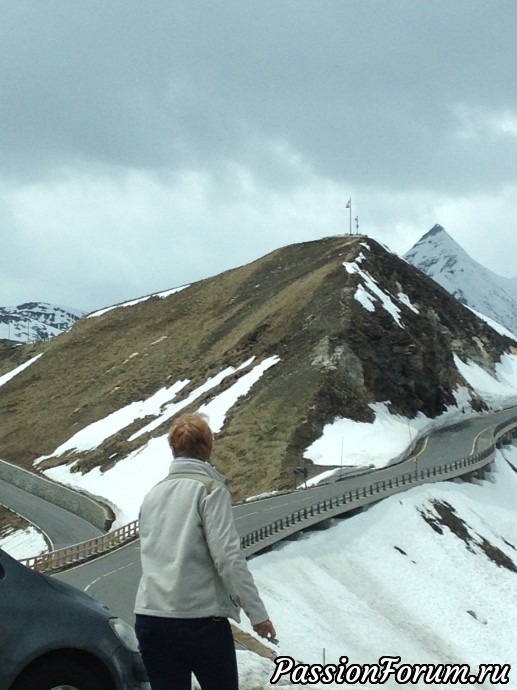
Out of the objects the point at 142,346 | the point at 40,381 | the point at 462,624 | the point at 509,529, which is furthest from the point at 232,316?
the point at 462,624

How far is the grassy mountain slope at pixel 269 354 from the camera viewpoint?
5569 cm

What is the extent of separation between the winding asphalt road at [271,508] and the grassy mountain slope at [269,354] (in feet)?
13.7

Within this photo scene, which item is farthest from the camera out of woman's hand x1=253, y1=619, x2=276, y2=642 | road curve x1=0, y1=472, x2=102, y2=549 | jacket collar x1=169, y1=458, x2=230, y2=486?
road curve x1=0, y1=472, x2=102, y2=549

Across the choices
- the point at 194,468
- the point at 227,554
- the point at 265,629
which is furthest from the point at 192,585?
the point at 194,468

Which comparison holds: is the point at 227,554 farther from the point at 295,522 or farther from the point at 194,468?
the point at 295,522

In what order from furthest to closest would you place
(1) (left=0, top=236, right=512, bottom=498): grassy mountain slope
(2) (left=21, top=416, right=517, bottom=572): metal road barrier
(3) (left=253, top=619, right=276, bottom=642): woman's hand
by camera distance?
(1) (left=0, top=236, right=512, bottom=498): grassy mountain slope, (2) (left=21, top=416, right=517, bottom=572): metal road barrier, (3) (left=253, top=619, right=276, bottom=642): woman's hand

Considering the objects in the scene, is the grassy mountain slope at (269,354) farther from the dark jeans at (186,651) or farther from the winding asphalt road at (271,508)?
the dark jeans at (186,651)

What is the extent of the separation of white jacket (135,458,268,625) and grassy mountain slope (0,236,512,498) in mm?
43220

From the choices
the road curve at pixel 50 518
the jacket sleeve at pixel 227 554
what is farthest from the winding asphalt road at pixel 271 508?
the jacket sleeve at pixel 227 554

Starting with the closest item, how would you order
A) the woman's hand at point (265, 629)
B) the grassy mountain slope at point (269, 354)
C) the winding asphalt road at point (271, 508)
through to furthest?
1. the woman's hand at point (265, 629)
2. the winding asphalt road at point (271, 508)
3. the grassy mountain slope at point (269, 354)

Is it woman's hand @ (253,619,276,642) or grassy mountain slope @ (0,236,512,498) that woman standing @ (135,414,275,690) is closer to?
woman's hand @ (253,619,276,642)

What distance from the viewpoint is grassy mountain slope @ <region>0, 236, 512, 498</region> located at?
55.7 m

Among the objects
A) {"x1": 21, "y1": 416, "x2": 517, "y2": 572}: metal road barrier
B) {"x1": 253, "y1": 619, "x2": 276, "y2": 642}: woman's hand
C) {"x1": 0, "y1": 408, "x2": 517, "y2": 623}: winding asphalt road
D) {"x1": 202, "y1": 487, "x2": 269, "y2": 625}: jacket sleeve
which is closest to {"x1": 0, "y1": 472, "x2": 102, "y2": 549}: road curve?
{"x1": 21, "y1": 416, "x2": 517, "y2": 572}: metal road barrier

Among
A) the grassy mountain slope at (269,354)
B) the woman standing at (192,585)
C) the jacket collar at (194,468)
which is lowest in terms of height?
the woman standing at (192,585)
